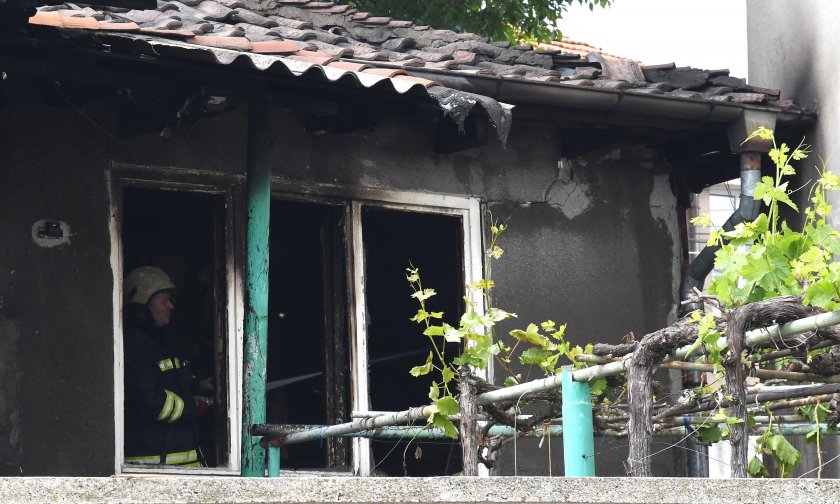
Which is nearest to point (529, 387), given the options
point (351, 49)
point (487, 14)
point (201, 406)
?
point (351, 49)

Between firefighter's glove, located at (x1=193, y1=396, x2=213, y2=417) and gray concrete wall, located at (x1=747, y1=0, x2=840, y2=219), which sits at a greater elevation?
gray concrete wall, located at (x1=747, y1=0, x2=840, y2=219)

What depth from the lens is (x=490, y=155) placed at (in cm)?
808

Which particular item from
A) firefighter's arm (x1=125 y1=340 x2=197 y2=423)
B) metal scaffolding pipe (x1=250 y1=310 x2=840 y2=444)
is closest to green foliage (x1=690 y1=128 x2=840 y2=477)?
metal scaffolding pipe (x1=250 y1=310 x2=840 y2=444)

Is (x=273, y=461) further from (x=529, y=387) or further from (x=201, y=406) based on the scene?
(x=529, y=387)

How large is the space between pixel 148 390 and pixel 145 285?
76 cm

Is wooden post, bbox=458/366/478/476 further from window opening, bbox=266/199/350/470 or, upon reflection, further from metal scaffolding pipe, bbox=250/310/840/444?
window opening, bbox=266/199/350/470

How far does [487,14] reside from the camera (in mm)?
14773

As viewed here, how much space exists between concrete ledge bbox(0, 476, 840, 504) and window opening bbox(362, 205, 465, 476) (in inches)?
200

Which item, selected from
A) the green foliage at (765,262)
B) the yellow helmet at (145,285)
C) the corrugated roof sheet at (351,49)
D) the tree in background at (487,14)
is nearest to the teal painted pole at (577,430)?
the green foliage at (765,262)

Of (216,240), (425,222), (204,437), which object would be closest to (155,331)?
(216,240)

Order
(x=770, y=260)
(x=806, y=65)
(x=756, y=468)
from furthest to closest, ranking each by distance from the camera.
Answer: (x=806, y=65)
(x=756, y=468)
(x=770, y=260)

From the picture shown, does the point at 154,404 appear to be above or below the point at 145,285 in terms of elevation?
below

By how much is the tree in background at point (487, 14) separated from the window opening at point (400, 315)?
17.9ft

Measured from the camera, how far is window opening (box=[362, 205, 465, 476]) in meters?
8.41
